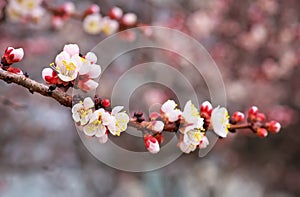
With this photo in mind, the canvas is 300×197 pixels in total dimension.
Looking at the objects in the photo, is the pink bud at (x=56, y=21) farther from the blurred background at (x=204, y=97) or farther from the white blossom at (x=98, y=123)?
the white blossom at (x=98, y=123)

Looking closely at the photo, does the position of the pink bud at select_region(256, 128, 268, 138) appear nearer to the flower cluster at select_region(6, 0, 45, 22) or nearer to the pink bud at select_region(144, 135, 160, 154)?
the pink bud at select_region(144, 135, 160, 154)

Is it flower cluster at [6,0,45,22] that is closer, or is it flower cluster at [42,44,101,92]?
flower cluster at [42,44,101,92]

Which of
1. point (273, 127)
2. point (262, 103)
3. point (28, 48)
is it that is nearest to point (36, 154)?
point (28, 48)

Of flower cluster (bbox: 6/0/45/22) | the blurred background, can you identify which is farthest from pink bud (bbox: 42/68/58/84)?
the blurred background

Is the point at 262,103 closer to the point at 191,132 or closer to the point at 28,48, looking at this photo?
the point at 28,48

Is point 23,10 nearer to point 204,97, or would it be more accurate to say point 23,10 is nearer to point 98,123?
point 98,123

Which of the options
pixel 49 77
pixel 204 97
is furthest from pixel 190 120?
pixel 204 97
